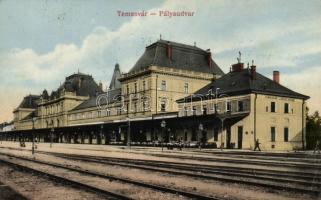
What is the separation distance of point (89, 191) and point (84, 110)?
76084 millimetres

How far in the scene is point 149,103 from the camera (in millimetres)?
61219

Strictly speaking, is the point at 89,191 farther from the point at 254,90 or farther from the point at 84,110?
the point at 84,110

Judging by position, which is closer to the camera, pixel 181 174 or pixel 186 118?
pixel 181 174

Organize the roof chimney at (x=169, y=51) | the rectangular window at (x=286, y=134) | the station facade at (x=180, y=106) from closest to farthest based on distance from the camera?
1. the station facade at (x=180, y=106)
2. the rectangular window at (x=286, y=134)
3. the roof chimney at (x=169, y=51)

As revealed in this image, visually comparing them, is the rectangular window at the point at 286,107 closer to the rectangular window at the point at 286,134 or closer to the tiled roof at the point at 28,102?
the rectangular window at the point at 286,134

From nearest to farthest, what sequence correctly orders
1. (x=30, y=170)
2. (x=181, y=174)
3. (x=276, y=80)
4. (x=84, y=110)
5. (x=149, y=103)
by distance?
(x=181, y=174)
(x=30, y=170)
(x=276, y=80)
(x=149, y=103)
(x=84, y=110)

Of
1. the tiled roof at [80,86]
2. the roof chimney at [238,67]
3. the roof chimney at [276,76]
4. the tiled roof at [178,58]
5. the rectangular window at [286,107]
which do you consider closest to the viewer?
the rectangular window at [286,107]

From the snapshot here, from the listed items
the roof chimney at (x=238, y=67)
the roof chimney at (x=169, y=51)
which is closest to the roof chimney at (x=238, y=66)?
the roof chimney at (x=238, y=67)

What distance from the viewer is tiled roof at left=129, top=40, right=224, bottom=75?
62.6m

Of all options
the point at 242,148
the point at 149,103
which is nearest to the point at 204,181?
the point at 242,148

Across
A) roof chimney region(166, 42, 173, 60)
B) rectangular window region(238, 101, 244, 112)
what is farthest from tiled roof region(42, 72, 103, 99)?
rectangular window region(238, 101, 244, 112)

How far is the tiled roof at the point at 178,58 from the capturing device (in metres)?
62.6

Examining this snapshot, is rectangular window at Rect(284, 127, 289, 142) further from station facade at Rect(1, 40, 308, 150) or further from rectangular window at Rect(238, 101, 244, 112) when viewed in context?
rectangular window at Rect(238, 101, 244, 112)

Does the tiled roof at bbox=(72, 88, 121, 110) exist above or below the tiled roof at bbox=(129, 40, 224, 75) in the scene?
below
